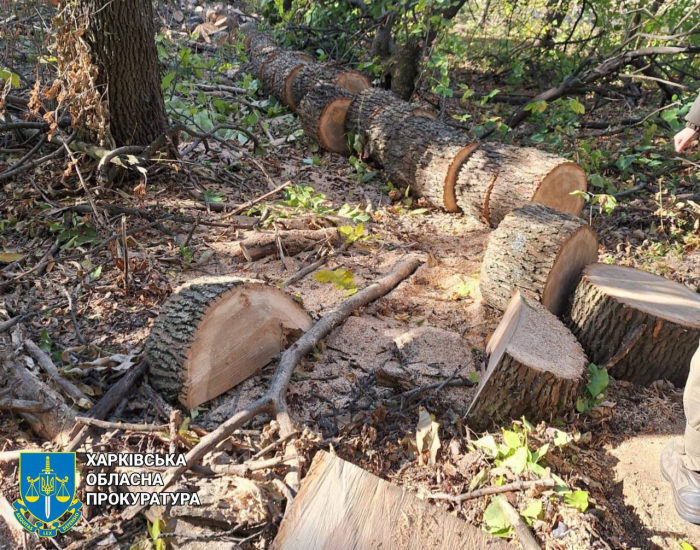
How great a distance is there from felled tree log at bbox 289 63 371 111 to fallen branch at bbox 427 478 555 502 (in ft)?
17.2

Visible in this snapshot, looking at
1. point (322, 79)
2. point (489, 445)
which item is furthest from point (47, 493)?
point (322, 79)

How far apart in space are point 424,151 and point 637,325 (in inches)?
104

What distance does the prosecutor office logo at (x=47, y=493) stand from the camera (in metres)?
1.81

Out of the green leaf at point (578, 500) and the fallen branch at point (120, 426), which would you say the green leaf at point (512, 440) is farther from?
the fallen branch at point (120, 426)

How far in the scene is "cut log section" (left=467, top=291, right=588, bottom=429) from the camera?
7.80 feet

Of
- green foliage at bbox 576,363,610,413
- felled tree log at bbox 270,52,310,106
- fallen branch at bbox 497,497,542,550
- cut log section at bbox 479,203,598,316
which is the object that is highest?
felled tree log at bbox 270,52,310,106

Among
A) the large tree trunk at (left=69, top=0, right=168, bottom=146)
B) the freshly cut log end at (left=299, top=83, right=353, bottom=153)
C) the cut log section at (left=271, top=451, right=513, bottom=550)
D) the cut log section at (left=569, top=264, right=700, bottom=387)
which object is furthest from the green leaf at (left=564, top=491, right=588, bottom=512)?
the freshly cut log end at (left=299, top=83, right=353, bottom=153)

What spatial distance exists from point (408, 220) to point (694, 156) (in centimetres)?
267

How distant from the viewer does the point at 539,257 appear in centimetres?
308

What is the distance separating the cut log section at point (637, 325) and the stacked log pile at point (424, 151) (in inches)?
41.3

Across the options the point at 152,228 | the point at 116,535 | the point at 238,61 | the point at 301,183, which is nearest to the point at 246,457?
the point at 116,535

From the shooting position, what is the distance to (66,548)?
1735 mm

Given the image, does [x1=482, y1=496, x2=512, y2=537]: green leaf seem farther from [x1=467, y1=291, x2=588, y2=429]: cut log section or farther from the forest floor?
[x1=467, y1=291, x2=588, y2=429]: cut log section

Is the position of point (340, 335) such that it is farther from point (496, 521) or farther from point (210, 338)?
point (496, 521)
